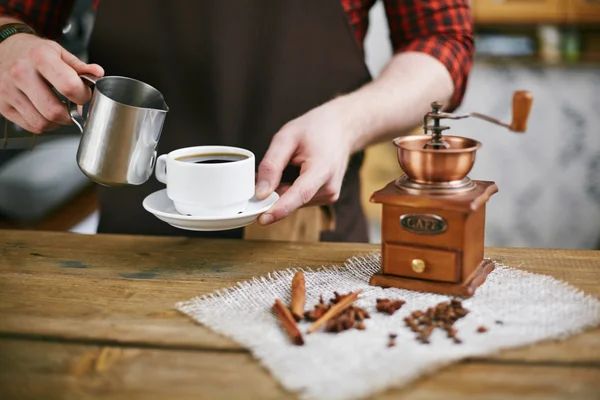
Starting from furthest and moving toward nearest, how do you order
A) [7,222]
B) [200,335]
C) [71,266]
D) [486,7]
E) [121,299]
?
1. [486,7]
2. [7,222]
3. [71,266]
4. [121,299]
5. [200,335]

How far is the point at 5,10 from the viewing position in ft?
5.56

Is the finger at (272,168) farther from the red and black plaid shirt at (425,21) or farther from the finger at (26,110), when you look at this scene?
the red and black plaid shirt at (425,21)

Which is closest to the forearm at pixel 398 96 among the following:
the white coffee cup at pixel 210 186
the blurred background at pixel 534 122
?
the white coffee cup at pixel 210 186

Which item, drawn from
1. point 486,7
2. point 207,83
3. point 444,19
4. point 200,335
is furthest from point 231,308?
point 486,7

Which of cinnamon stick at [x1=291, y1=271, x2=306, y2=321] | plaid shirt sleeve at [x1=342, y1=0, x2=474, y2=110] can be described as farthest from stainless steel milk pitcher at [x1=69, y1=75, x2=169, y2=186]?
plaid shirt sleeve at [x1=342, y1=0, x2=474, y2=110]

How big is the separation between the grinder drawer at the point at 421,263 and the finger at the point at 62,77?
0.59 m

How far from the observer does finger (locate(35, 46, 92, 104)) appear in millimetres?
1188

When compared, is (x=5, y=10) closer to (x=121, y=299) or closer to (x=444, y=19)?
(x=121, y=299)

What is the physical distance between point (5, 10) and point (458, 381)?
143cm

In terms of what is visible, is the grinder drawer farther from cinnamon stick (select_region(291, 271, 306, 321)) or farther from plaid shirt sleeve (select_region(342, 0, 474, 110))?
plaid shirt sleeve (select_region(342, 0, 474, 110))

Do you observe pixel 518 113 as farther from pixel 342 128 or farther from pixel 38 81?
pixel 38 81

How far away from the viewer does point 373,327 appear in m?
0.97

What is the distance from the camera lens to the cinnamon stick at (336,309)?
96 cm

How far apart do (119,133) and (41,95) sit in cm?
25
